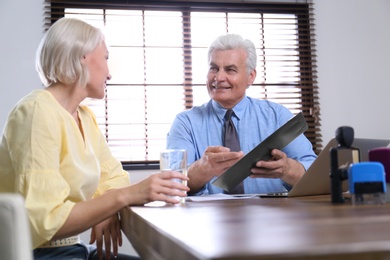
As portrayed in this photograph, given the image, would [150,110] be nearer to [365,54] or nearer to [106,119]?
[106,119]

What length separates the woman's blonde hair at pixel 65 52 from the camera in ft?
4.99

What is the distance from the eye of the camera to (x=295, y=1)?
384cm

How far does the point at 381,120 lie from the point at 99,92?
9.30 ft

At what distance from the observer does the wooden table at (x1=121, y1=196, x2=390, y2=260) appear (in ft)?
1.59

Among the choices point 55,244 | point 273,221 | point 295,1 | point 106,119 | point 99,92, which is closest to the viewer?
point 273,221

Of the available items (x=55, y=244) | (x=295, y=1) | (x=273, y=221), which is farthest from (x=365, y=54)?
(x=273, y=221)

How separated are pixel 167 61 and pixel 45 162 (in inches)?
94.1

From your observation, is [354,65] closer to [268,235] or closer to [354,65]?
[354,65]

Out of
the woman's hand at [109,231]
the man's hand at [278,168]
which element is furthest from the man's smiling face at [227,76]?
the woman's hand at [109,231]

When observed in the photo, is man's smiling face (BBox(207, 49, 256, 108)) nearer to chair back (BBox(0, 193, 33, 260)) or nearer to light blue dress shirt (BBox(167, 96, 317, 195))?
light blue dress shirt (BBox(167, 96, 317, 195))

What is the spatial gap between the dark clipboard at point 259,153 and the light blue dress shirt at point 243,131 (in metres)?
0.52

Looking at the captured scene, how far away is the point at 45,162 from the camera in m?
1.24

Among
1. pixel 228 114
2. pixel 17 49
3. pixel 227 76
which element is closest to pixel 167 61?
pixel 17 49

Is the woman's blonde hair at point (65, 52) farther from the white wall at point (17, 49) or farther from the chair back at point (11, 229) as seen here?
the white wall at point (17, 49)
